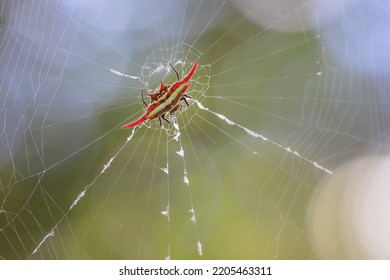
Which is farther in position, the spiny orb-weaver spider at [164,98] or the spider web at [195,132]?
the spider web at [195,132]

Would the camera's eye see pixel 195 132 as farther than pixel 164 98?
Yes

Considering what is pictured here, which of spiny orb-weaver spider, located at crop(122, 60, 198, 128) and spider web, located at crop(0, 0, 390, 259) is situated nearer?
spiny orb-weaver spider, located at crop(122, 60, 198, 128)

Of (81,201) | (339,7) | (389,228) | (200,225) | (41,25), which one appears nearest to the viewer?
(389,228)

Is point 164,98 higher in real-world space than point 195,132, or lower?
lower

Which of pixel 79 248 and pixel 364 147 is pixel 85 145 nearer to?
pixel 79 248

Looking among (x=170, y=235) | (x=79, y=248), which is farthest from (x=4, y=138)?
(x=170, y=235)

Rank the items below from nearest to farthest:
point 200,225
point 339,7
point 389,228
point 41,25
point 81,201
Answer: point 389,228 < point 339,7 < point 41,25 < point 200,225 < point 81,201

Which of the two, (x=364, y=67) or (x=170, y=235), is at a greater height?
(x=364, y=67)

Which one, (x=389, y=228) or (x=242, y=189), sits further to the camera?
(x=242, y=189)
